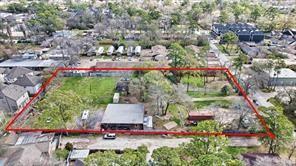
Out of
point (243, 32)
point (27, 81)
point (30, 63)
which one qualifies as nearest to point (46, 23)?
point (30, 63)

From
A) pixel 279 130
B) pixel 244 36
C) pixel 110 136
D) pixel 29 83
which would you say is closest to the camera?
pixel 279 130

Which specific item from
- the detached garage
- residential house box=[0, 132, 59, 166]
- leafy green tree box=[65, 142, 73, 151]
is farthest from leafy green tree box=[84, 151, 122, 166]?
the detached garage

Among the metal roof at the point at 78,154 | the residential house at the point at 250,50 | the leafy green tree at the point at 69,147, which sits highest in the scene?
the residential house at the point at 250,50

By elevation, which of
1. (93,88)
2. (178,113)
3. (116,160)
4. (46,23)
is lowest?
(178,113)

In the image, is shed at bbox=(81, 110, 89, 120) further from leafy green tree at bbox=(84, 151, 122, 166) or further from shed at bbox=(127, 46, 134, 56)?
shed at bbox=(127, 46, 134, 56)

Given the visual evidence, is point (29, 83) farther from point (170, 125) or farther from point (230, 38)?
point (230, 38)

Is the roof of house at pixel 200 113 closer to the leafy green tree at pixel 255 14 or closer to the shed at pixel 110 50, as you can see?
the shed at pixel 110 50

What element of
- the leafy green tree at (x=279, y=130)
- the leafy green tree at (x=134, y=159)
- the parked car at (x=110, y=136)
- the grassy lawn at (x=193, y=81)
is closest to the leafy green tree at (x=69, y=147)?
the parked car at (x=110, y=136)

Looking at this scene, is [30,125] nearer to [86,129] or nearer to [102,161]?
[86,129]
